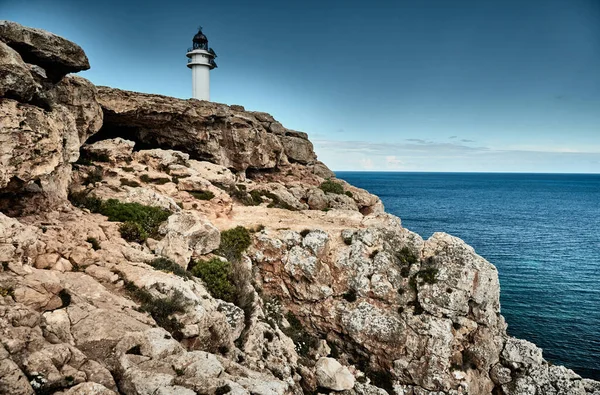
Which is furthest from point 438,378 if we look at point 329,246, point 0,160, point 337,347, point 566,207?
point 566,207

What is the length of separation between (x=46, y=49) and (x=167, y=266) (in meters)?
13.4

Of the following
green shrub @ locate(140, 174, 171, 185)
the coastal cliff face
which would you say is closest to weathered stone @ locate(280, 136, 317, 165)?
the coastal cliff face

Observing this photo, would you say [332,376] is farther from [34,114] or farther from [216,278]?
[34,114]

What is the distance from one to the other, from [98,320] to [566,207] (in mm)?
142684

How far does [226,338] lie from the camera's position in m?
13.9

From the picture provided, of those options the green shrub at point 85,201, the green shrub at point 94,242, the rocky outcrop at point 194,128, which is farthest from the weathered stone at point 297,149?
the green shrub at point 94,242

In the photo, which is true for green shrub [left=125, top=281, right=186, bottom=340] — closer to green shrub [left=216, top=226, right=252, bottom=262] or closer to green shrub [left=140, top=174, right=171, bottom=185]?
green shrub [left=216, top=226, right=252, bottom=262]

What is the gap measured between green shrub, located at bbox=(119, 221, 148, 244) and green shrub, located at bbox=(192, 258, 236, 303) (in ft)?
10.3

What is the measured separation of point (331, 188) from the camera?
158ft

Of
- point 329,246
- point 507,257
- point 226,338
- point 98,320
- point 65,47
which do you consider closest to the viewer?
point 98,320

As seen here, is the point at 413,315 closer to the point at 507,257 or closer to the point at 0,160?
the point at 0,160

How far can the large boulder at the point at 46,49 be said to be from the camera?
675 inches

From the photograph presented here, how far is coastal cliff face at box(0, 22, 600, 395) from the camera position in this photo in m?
9.91

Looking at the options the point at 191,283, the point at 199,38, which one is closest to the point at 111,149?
the point at 191,283
